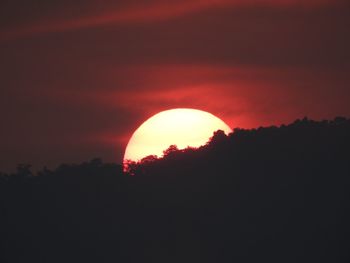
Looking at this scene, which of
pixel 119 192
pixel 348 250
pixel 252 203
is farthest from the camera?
pixel 119 192

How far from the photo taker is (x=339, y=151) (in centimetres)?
6394

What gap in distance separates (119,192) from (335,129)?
38.4 feet

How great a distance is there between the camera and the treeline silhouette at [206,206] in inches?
2391

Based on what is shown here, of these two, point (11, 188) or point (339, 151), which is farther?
point (11, 188)

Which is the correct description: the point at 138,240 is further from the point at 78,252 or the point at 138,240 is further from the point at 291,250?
the point at 291,250

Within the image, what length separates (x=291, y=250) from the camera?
195 ft

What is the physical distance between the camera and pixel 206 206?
63625mm

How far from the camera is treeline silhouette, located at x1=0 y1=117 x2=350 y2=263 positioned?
6072 cm

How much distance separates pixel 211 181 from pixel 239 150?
2345 millimetres

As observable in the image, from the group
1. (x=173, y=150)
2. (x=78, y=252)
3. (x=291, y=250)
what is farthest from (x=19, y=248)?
(x=291, y=250)

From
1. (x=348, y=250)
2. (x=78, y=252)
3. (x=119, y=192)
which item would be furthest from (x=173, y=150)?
(x=348, y=250)

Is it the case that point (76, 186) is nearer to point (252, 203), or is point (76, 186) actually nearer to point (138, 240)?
point (138, 240)

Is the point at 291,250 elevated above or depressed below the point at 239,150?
below

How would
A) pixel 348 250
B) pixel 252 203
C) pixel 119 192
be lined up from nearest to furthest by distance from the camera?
1. pixel 348 250
2. pixel 252 203
3. pixel 119 192
